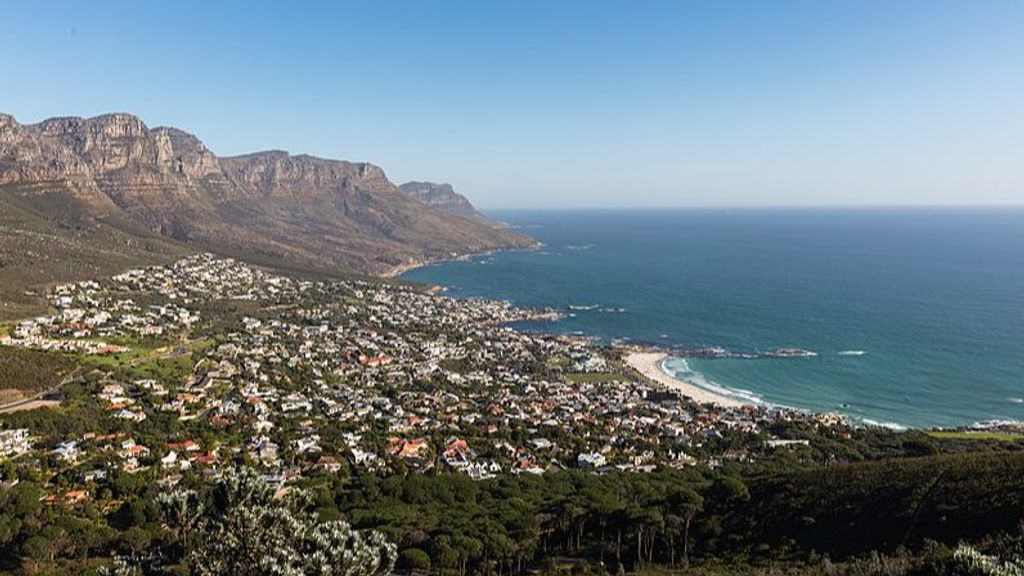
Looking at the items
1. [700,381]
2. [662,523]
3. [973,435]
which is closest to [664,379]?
[700,381]

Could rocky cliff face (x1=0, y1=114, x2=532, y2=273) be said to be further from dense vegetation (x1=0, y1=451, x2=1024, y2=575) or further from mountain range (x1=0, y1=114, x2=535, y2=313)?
dense vegetation (x1=0, y1=451, x2=1024, y2=575)

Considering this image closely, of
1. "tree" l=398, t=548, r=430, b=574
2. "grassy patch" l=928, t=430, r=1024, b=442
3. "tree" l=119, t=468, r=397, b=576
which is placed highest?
"tree" l=119, t=468, r=397, b=576

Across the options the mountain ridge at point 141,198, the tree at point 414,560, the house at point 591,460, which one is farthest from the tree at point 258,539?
the mountain ridge at point 141,198

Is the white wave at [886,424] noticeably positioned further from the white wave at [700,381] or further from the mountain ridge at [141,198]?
the mountain ridge at [141,198]

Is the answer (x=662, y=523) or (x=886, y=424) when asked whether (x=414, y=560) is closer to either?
(x=662, y=523)

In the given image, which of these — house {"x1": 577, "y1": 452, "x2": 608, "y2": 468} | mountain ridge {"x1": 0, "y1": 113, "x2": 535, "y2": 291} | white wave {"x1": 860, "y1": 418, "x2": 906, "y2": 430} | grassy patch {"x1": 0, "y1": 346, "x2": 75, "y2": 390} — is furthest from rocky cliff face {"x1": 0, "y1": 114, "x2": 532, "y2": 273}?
white wave {"x1": 860, "y1": 418, "x2": 906, "y2": 430}

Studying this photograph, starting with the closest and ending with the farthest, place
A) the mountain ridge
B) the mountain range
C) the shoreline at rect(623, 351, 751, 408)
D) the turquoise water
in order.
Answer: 1. the shoreline at rect(623, 351, 751, 408)
2. the turquoise water
3. the mountain range
4. the mountain ridge
